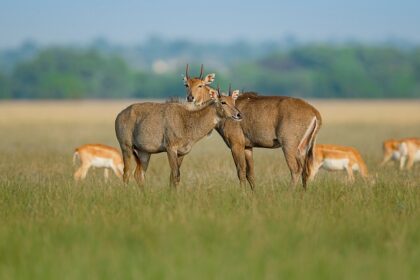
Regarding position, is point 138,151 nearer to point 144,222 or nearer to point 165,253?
point 144,222

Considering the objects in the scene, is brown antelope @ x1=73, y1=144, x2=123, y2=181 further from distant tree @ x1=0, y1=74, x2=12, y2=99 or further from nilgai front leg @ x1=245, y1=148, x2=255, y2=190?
distant tree @ x1=0, y1=74, x2=12, y2=99

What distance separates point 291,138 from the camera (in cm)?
1403

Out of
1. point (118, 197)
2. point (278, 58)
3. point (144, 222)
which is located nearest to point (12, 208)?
point (118, 197)

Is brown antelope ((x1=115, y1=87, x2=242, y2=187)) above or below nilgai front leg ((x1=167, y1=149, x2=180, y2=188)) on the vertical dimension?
above

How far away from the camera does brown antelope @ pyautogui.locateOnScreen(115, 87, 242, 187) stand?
13.7 metres

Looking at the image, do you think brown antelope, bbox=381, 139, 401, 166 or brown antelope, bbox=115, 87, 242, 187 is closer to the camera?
brown antelope, bbox=115, 87, 242, 187

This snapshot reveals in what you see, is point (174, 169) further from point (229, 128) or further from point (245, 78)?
point (245, 78)

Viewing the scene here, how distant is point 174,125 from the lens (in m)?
13.9

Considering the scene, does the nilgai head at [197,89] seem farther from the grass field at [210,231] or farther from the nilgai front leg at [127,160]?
the grass field at [210,231]

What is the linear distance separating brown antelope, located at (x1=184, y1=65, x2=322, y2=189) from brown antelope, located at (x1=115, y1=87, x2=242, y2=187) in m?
0.54

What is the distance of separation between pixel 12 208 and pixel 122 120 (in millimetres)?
3728

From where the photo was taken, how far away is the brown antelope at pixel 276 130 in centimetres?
1404

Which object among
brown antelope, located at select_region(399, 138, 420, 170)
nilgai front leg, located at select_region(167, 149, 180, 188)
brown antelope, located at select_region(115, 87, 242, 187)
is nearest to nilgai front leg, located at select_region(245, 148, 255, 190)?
brown antelope, located at select_region(115, 87, 242, 187)

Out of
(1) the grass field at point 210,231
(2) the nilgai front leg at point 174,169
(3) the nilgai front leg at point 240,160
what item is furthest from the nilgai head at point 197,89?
(1) the grass field at point 210,231
